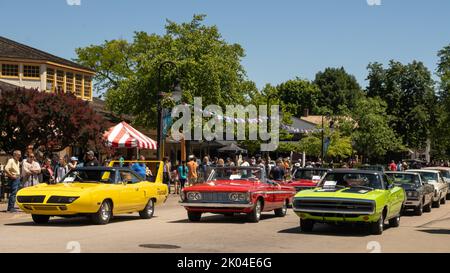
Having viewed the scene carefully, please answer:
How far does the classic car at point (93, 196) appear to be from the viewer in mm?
16016

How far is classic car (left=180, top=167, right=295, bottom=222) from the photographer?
17594mm

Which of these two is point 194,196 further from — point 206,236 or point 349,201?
point 349,201

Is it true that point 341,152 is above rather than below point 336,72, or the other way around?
below

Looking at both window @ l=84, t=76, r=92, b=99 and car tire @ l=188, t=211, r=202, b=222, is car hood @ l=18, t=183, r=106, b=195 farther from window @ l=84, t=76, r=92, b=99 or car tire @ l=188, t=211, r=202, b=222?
window @ l=84, t=76, r=92, b=99

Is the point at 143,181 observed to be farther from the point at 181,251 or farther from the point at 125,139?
the point at 125,139

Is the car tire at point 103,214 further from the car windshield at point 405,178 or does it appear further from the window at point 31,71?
the window at point 31,71

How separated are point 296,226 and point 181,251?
6083 millimetres

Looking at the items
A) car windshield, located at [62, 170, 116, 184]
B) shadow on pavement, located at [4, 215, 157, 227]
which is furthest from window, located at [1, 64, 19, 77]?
car windshield, located at [62, 170, 116, 184]

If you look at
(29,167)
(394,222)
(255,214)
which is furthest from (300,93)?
(255,214)

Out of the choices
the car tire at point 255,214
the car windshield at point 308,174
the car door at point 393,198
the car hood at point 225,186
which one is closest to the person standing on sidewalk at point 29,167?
the car hood at point 225,186

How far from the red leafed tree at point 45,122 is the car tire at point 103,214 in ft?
31.9

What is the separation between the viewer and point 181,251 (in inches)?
474

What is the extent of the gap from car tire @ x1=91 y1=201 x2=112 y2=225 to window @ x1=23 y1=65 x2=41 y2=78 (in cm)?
2905
